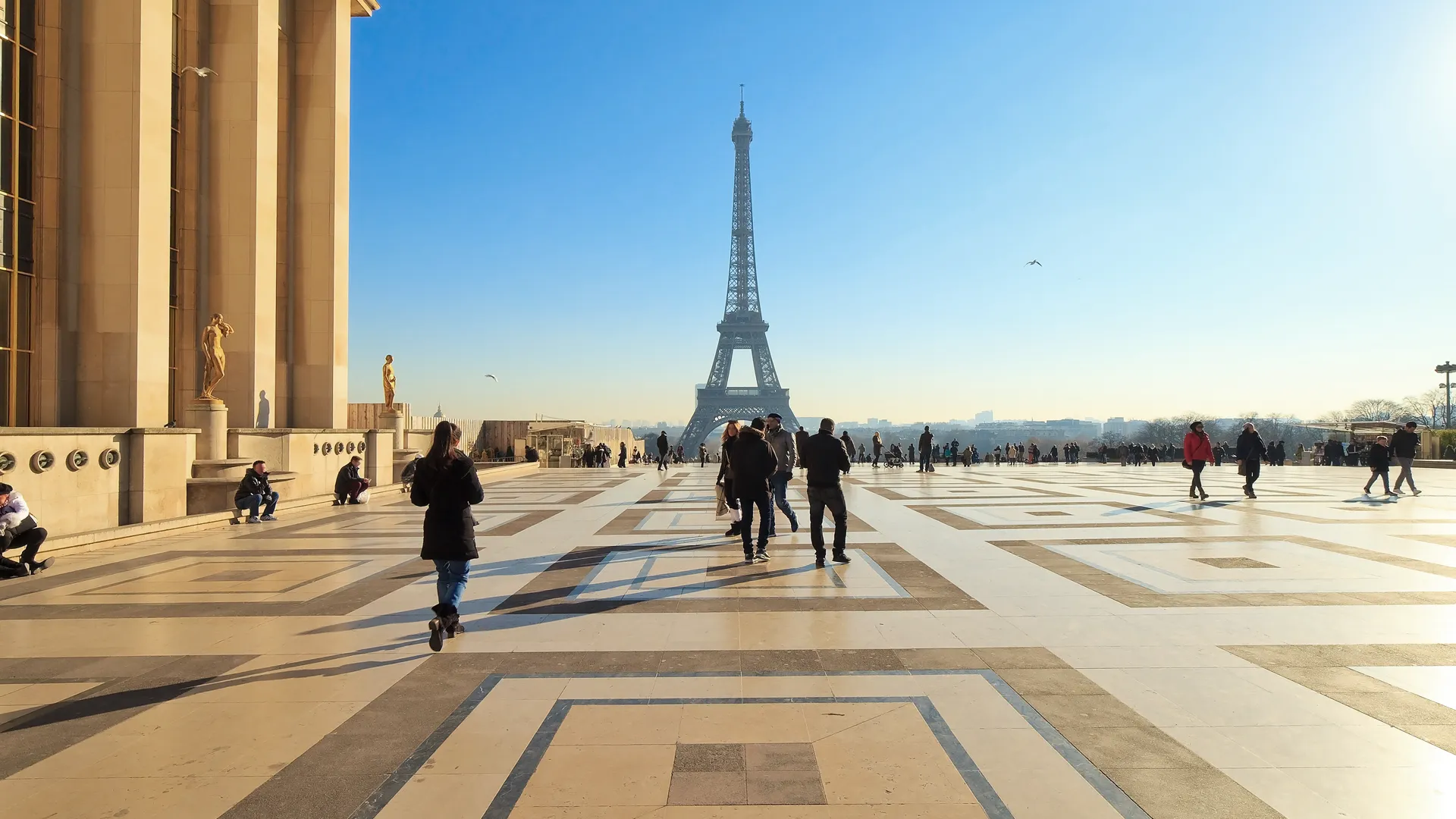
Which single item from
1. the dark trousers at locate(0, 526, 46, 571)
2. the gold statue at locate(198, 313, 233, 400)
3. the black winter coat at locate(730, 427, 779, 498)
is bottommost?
the dark trousers at locate(0, 526, 46, 571)

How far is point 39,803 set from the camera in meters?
3.32

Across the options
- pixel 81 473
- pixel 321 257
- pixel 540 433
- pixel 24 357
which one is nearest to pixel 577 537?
pixel 81 473

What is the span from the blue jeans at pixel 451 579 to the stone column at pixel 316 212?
19.1m

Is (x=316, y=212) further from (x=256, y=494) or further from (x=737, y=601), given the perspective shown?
(x=737, y=601)

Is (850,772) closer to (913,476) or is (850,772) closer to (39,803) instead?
(39,803)

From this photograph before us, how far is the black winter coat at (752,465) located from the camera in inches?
369

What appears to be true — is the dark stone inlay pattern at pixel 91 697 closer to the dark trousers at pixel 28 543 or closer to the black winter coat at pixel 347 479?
the dark trousers at pixel 28 543

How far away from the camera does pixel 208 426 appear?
52.8 feet

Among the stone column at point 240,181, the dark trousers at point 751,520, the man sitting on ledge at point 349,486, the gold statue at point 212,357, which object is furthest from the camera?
the stone column at point 240,181

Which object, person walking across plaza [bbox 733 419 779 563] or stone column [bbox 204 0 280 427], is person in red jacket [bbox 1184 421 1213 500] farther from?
stone column [bbox 204 0 280 427]

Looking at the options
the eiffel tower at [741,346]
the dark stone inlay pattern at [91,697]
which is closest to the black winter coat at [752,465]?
the dark stone inlay pattern at [91,697]

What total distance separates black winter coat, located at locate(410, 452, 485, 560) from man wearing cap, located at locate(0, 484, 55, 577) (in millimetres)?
5715

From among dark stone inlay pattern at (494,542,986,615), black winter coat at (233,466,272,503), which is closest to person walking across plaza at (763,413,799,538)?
dark stone inlay pattern at (494,542,986,615)

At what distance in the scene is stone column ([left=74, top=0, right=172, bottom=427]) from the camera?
13953 mm
